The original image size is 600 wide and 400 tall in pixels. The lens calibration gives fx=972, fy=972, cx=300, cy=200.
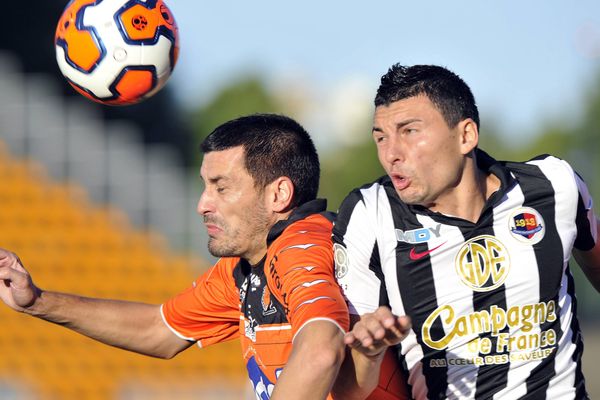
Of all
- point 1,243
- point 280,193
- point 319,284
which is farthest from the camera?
point 1,243

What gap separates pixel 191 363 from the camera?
1243 cm

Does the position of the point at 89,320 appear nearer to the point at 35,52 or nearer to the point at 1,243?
the point at 1,243

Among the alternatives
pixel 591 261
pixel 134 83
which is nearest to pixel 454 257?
pixel 591 261

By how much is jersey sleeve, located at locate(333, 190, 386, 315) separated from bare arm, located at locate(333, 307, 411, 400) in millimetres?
96

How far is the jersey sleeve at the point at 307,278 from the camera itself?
363 centimetres

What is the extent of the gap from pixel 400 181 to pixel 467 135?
1.23ft

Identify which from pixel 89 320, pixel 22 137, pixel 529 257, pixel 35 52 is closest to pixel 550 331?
pixel 529 257

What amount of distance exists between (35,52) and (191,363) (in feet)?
48.2

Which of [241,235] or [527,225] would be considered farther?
[241,235]

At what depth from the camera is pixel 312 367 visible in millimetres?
3449

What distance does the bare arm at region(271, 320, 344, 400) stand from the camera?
3447 millimetres

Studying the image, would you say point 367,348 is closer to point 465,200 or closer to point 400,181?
point 400,181

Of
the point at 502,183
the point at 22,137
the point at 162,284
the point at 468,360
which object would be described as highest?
the point at 502,183

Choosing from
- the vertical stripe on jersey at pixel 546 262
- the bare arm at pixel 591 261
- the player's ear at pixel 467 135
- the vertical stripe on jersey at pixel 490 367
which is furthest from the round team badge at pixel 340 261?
the bare arm at pixel 591 261
